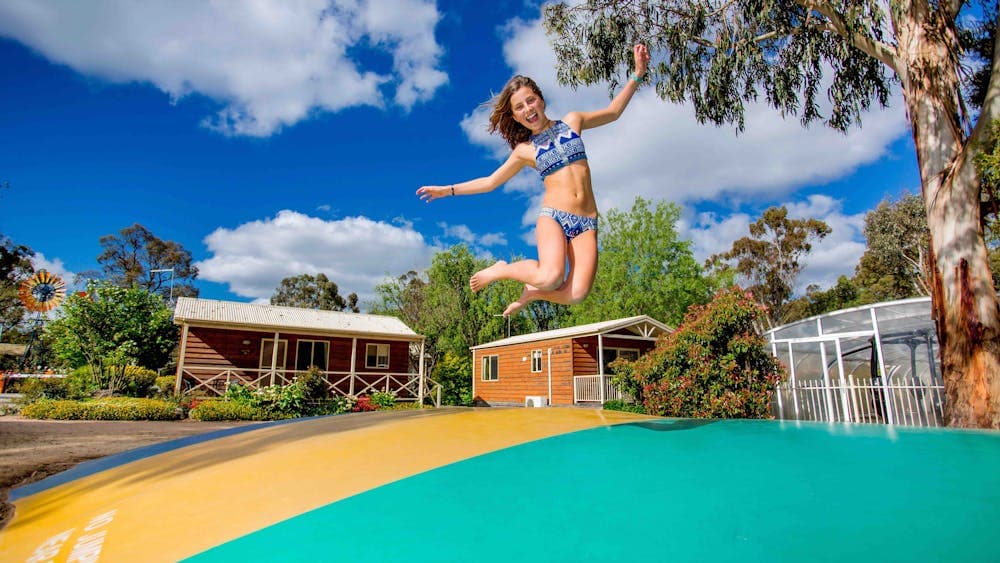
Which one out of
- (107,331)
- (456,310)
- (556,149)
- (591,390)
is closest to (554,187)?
(556,149)

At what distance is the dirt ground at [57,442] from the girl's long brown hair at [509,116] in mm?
4164

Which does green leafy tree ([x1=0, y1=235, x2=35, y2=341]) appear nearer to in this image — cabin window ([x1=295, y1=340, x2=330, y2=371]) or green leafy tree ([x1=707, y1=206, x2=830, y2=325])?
cabin window ([x1=295, y1=340, x2=330, y2=371])

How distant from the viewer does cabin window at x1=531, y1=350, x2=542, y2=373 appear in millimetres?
23266

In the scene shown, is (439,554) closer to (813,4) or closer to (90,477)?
(90,477)

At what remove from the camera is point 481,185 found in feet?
11.9

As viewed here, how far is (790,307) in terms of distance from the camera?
3528 centimetres

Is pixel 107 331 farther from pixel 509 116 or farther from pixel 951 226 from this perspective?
pixel 951 226

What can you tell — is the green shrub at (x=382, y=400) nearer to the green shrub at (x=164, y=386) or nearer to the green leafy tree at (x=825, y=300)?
the green shrub at (x=164, y=386)

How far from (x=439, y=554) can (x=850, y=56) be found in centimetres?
1137

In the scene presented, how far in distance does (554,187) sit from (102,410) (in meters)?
15.8

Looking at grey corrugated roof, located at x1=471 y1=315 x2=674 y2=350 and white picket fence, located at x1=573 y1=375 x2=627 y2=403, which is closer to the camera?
white picket fence, located at x1=573 y1=375 x2=627 y2=403

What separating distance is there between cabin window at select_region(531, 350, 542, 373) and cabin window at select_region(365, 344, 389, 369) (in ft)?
21.2

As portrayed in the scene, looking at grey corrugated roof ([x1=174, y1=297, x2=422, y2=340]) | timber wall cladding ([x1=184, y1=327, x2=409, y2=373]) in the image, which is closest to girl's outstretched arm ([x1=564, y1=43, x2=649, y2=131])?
grey corrugated roof ([x1=174, y1=297, x2=422, y2=340])

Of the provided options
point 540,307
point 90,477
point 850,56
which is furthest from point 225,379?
point 540,307
